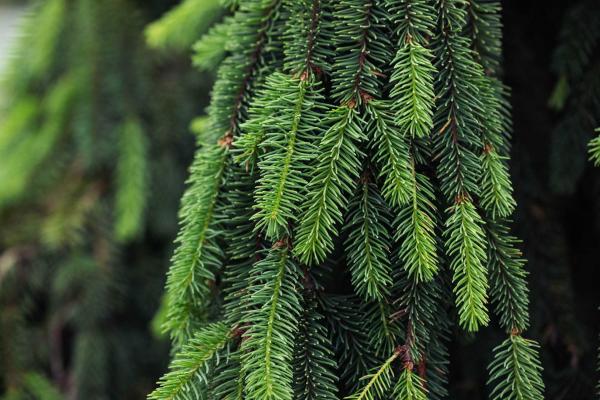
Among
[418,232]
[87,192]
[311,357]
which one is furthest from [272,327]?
[87,192]

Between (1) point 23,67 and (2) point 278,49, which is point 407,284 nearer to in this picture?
(2) point 278,49

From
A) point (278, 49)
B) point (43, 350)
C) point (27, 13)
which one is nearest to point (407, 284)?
point (278, 49)

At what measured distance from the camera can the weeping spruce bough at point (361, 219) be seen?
0.64 m

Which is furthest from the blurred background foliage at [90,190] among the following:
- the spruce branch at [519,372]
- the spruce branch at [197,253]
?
the spruce branch at [519,372]

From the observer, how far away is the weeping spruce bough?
0.64 meters

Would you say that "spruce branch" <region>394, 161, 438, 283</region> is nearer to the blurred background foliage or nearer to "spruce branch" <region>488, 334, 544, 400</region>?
"spruce branch" <region>488, 334, 544, 400</region>

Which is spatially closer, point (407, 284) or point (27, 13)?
point (407, 284)

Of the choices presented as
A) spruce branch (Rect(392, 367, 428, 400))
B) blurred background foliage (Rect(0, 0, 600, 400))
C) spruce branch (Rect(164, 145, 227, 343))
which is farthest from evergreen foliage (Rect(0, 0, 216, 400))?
spruce branch (Rect(392, 367, 428, 400))

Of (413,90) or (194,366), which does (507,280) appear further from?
(194,366)

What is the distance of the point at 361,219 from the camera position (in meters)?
0.66

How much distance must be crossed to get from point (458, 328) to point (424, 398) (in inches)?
5.3

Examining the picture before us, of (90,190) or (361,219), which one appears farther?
(90,190)

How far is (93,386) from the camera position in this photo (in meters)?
1.42

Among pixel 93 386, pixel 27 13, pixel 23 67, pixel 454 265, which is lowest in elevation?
pixel 93 386
